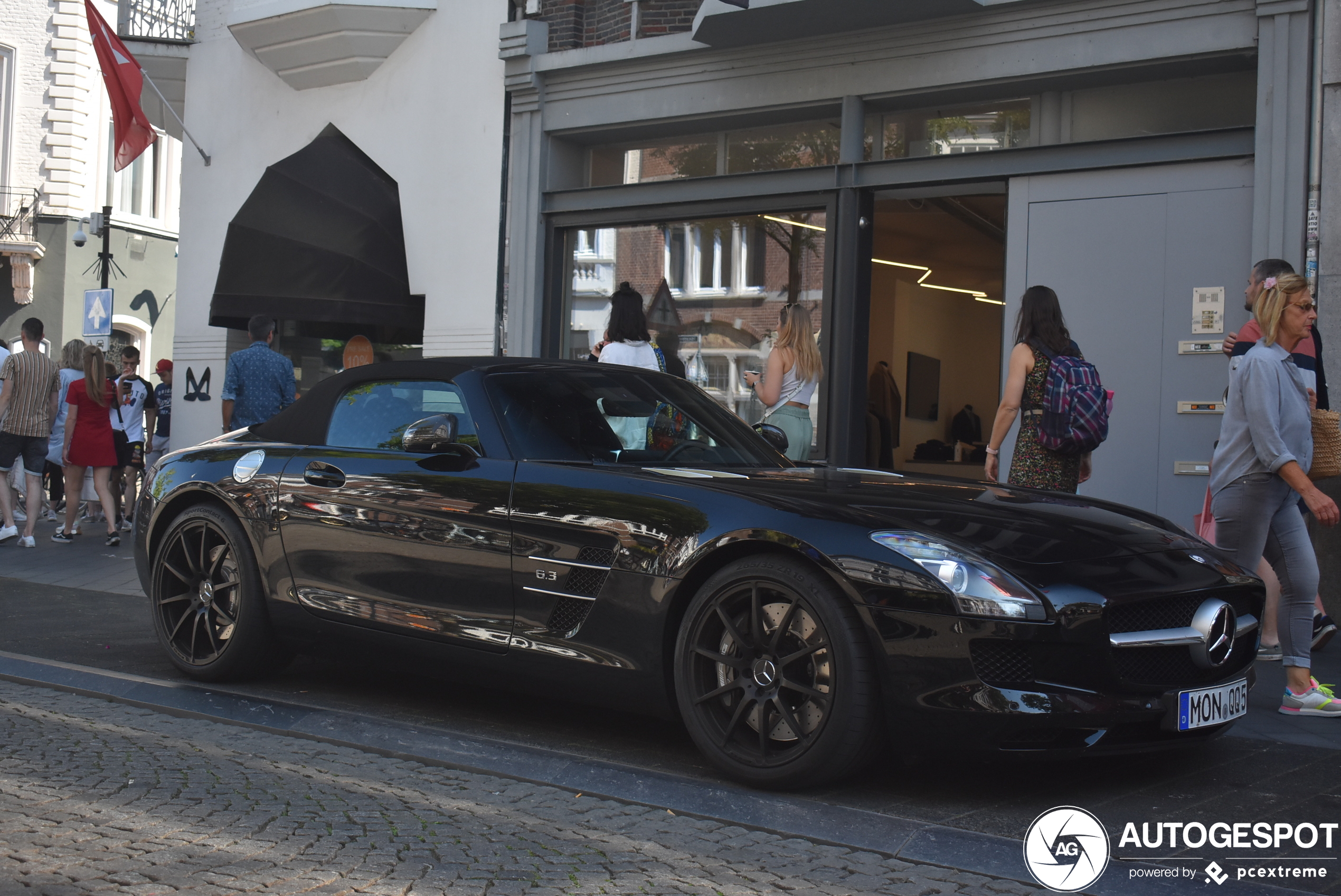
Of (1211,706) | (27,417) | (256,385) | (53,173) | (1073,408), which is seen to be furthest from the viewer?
(53,173)

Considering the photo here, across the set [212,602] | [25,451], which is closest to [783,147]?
[212,602]

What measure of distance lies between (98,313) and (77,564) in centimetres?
479

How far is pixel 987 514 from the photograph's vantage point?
4254 mm

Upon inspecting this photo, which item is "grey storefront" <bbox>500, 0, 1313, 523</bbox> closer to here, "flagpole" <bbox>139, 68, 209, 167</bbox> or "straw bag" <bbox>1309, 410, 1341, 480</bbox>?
"straw bag" <bbox>1309, 410, 1341, 480</bbox>

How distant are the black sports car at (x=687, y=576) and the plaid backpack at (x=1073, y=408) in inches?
68.4

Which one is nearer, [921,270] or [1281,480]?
[1281,480]

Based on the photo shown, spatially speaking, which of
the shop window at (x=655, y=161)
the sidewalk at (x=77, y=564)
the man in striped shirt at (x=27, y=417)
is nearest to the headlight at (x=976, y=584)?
the sidewalk at (x=77, y=564)

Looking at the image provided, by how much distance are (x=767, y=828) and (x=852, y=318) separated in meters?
7.47

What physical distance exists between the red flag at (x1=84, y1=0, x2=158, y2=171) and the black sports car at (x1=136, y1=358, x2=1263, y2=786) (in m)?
10.3

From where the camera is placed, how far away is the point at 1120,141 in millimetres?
9539

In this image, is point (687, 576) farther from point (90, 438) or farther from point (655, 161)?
point (90, 438)

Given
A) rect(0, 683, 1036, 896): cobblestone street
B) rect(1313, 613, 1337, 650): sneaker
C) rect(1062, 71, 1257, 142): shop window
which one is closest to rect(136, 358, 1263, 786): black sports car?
rect(0, 683, 1036, 896): cobblestone street

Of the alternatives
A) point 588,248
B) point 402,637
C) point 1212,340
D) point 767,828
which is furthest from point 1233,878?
point 588,248

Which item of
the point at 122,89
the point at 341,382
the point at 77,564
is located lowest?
the point at 77,564
